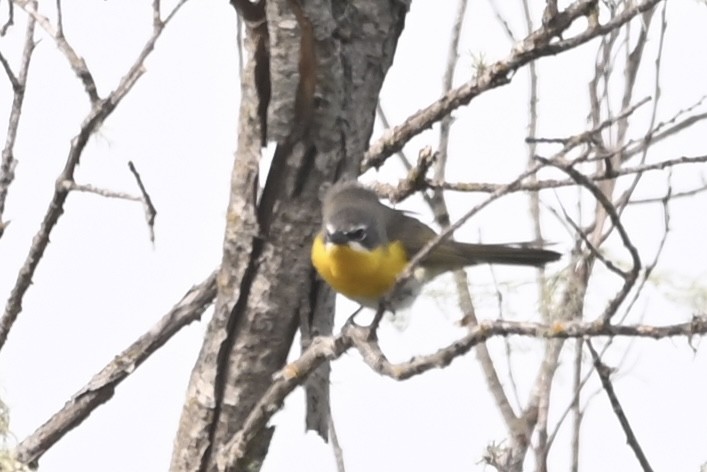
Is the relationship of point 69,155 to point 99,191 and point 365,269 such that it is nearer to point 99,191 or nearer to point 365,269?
point 99,191

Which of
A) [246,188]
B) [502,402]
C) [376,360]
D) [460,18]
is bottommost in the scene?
[376,360]

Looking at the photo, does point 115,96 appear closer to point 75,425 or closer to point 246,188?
point 246,188

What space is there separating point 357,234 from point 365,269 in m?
0.11

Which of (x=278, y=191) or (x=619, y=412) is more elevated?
(x=278, y=191)

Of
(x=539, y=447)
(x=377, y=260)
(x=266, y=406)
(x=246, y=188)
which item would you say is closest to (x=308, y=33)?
(x=246, y=188)

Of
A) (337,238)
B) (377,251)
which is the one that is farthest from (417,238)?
(337,238)

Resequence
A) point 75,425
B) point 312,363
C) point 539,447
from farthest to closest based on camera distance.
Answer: point 539,447 < point 75,425 < point 312,363

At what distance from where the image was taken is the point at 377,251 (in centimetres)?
388

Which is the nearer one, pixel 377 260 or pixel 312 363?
pixel 312 363

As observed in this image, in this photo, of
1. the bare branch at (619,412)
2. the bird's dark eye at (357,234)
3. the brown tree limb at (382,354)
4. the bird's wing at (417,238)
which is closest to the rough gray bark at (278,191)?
the brown tree limb at (382,354)

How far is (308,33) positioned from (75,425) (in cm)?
130

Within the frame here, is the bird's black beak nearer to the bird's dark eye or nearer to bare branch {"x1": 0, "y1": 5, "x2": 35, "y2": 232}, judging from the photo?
the bird's dark eye

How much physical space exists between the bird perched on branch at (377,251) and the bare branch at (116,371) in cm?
39

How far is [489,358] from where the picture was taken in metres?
4.23
